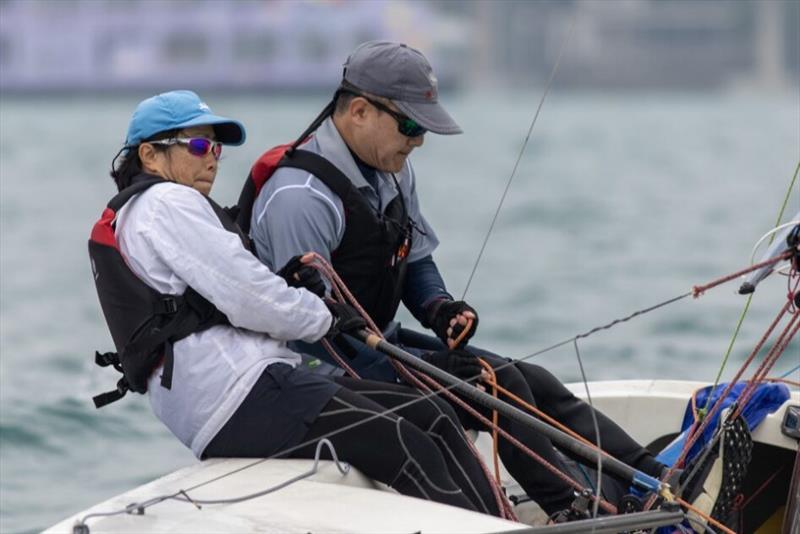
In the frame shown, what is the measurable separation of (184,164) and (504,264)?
1212 centimetres

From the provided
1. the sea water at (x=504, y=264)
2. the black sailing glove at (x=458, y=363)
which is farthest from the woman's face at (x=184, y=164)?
the sea water at (x=504, y=264)

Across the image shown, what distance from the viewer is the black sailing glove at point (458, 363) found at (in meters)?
3.39

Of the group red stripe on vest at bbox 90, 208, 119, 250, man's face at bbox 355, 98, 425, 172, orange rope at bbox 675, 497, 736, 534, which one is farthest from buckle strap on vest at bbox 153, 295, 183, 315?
orange rope at bbox 675, 497, 736, 534

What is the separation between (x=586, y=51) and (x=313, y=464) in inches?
2516

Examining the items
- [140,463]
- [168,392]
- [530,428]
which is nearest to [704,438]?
[530,428]

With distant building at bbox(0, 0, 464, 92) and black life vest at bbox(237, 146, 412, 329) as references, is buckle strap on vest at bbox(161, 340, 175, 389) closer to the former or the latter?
black life vest at bbox(237, 146, 412, 329)

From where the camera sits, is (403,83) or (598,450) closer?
(598,450)

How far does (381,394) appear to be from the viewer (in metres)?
3.17

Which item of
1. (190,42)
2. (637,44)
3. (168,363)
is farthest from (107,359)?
(637,44)

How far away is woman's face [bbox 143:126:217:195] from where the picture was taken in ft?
10.2

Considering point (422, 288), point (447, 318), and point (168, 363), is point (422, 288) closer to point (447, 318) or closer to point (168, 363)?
point (447, 318)

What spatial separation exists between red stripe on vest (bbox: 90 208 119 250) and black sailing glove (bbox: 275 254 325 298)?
0.37 m

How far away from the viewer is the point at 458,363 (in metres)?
3.42

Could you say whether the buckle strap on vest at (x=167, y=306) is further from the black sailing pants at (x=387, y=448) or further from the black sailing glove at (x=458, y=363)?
the black sailing glove at (x=458, y=363)
